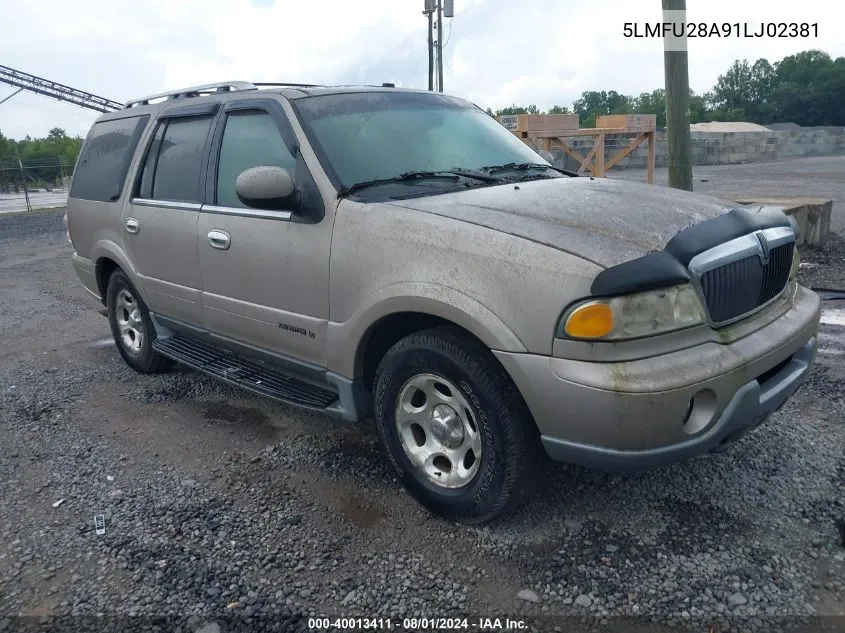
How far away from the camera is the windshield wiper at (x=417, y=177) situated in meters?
3.54

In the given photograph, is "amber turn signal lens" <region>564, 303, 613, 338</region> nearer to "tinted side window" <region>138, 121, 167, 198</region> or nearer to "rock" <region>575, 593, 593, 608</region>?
"rock" <region>575, 593, 593, 608</region>

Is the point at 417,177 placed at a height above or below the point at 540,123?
below

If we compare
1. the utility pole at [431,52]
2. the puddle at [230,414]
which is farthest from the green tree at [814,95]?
the puddle at [230,414]

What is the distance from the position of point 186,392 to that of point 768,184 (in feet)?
53.2

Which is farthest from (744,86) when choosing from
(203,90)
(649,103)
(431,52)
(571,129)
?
(203,90)

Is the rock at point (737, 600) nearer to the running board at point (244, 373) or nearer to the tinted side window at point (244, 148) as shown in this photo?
the running board at point (244, 373)

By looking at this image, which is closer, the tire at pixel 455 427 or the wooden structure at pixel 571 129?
the tire at pixel 455 427

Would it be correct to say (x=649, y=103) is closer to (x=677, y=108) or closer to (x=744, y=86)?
(x=744, y=86)

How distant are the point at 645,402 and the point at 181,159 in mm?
3383

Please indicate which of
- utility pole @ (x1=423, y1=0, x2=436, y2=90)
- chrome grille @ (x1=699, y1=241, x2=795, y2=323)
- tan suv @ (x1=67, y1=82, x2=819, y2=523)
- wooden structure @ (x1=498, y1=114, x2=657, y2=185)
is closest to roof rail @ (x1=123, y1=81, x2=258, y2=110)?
tan suv @ (x1=67, y1=82, x2=819, y2=523)

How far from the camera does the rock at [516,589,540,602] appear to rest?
2723mm

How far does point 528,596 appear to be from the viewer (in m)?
2.74

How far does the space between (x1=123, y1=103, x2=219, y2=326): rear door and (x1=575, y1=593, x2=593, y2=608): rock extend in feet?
9.31

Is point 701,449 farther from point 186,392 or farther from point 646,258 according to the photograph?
point 186,392
